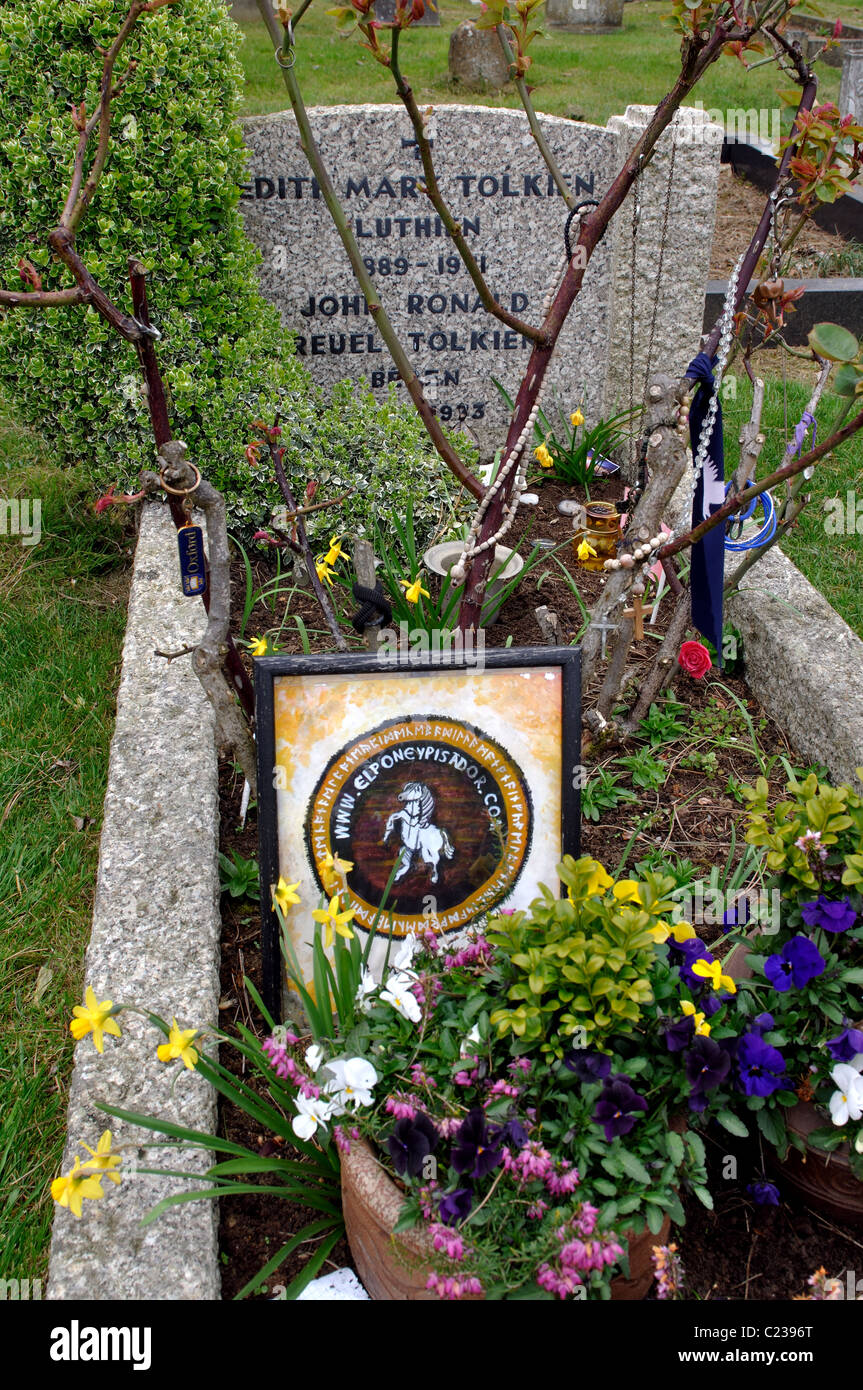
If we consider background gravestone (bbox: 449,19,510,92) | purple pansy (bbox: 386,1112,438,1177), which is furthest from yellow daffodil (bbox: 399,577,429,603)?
background gravestone (bbox: 449,19,510,92)

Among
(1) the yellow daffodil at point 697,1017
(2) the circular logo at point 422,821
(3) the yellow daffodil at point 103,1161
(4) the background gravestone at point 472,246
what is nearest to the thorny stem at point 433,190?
(2) the circular logo at point 422,821

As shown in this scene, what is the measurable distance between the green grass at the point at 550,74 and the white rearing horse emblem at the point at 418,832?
723 centimetres

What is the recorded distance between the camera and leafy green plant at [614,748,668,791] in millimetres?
2486

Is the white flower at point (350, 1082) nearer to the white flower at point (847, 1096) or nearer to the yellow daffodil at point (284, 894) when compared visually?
the yellow daffodil at point (284, 894)

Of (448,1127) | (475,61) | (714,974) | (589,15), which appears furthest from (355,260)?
(589,15)

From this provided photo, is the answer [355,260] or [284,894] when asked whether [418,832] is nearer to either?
[284,894]

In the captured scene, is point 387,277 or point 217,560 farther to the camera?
point 387,277

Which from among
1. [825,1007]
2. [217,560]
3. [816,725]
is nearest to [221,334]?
[217,560]

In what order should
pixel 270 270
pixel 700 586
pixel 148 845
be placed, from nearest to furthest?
pixel 148 845 → pixel 700 586 → pixel 270 270

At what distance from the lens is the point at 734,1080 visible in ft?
5.05

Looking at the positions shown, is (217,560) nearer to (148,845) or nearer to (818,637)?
(148,845)

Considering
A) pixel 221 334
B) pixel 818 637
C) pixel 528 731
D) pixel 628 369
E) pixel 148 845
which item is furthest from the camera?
pixel 628 369

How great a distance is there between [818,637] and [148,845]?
1.76 metres

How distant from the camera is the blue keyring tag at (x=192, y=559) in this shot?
200 cm
